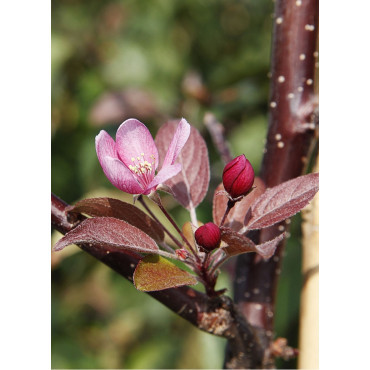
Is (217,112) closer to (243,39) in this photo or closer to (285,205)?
(243,39)

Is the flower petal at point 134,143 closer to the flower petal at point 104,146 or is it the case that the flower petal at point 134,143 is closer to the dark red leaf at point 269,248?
the flower petal at point 104,146

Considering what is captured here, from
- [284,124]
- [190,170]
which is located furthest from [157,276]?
[284,124]

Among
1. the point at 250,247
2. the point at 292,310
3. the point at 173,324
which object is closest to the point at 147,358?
the point at 173,324

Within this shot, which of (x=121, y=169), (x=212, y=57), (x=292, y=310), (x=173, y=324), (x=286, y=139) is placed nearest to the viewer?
(x=121, y=169)

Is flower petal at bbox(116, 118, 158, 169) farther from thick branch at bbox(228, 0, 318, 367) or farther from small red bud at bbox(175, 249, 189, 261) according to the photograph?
thick branch at bbox(228, 0, 318, 367)

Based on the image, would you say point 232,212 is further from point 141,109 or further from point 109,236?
point 141,109

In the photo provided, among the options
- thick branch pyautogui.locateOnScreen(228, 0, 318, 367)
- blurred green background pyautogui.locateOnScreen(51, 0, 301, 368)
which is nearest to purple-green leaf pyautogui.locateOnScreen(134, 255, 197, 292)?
thick branch pyautogui.locateOnScreen(228, 0, 318, 367)
